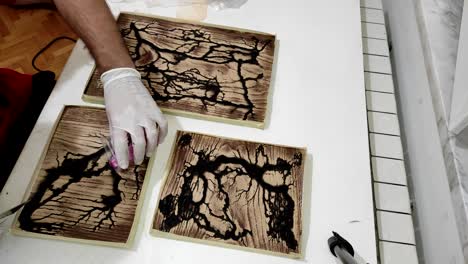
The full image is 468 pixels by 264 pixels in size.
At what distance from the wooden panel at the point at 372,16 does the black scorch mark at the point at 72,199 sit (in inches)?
38.0

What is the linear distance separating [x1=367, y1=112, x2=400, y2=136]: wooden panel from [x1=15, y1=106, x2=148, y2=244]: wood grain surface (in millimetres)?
638

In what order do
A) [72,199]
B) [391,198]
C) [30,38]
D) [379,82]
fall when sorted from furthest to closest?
[30,38] → [379,82] → [391,198] → [72,199]

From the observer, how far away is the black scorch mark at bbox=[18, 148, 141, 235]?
31.4 inches

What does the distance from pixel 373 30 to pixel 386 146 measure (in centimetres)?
47

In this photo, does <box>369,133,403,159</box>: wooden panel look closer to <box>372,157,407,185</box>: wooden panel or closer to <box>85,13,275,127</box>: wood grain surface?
<box>372,157,407,185</box>: wooden panel

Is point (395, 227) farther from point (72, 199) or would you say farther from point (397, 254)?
point (72, 199)

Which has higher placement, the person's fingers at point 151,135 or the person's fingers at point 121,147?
the person's fingers at point 151,135

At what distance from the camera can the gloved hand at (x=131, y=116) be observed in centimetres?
86

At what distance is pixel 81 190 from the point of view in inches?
32.9

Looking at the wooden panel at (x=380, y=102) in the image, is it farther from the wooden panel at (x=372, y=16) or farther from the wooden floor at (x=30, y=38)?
the wooden floor at (x=30, y=38)

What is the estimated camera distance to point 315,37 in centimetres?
118

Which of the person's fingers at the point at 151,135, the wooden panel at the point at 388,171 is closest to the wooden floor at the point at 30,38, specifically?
the person's fingers at the point at 151,135

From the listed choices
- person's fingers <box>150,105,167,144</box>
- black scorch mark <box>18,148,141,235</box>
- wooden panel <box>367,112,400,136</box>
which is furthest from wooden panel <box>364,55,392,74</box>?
black scorch mark <box>18,148,141,235</box>

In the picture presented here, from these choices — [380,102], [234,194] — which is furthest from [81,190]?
[380,102]
